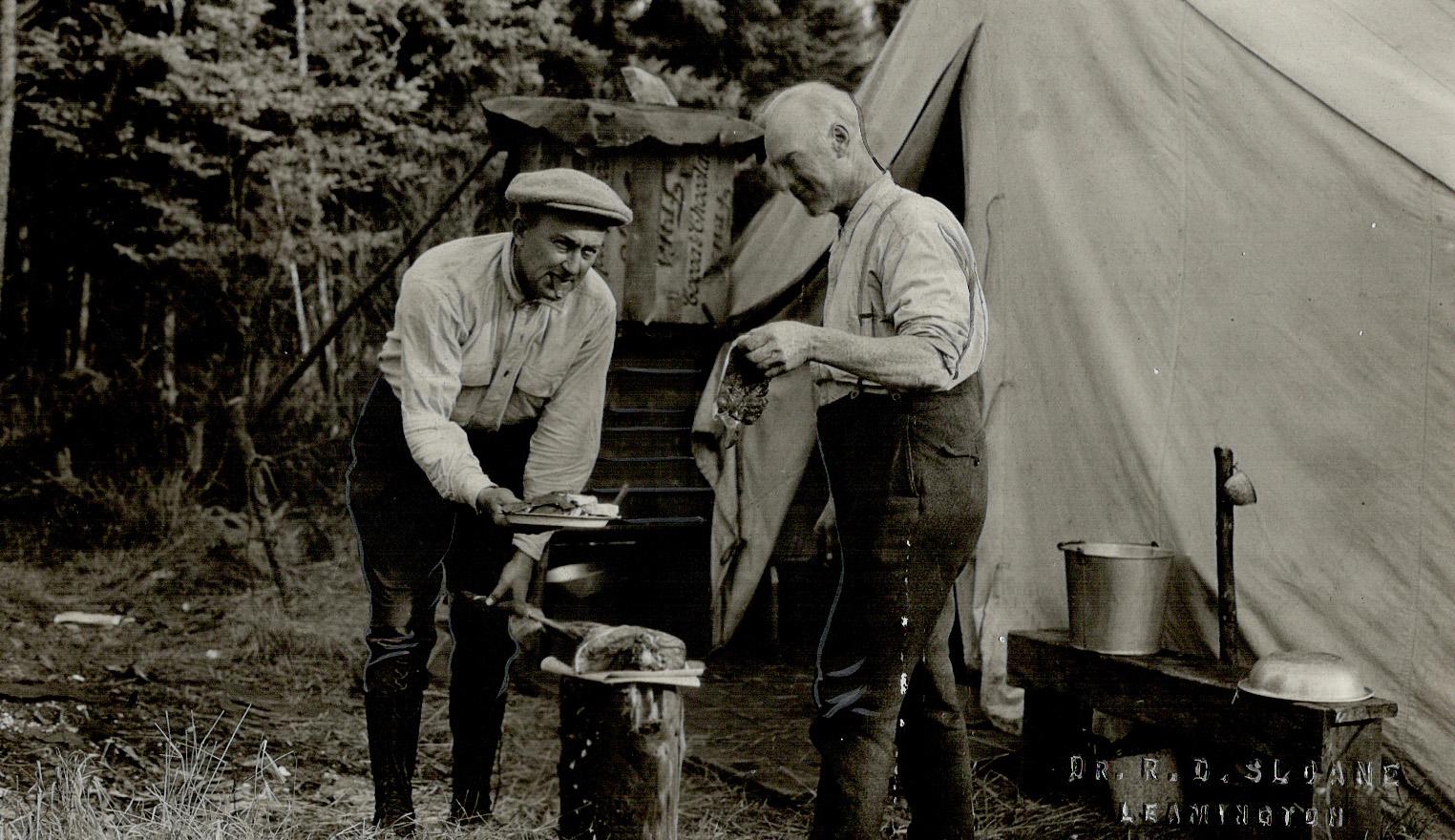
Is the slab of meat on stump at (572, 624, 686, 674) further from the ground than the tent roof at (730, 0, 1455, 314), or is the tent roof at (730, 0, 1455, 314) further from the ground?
the tent roof at (730, 0, 1455, 314)

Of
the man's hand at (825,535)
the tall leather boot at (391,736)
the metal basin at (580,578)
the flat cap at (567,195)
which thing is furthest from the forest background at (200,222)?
the tall leather boot at (391,736)

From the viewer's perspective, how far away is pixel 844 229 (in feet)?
9.54

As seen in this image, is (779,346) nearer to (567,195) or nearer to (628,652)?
(628,652)

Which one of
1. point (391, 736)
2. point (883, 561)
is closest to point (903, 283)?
point (883, 561)

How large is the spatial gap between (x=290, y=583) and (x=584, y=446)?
344 cm

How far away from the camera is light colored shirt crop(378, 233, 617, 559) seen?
3.27 metres

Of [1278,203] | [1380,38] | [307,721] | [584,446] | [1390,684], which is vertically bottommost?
[307,721]

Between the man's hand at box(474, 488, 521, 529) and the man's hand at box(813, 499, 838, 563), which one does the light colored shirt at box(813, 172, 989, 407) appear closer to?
the man's hand at box(474, 488, 521, 529)

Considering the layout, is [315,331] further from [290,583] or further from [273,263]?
[290,583]

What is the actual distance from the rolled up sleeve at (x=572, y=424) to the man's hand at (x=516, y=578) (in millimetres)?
69

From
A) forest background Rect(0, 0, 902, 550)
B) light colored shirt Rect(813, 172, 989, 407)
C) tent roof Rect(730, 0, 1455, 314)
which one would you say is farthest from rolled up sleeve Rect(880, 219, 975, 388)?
forest background Rect(0, 0, 902, 550)

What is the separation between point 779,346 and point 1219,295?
196 centimetres

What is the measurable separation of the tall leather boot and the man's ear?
64.5 inches

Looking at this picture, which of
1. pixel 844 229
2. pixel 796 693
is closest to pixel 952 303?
pixel 844 229
